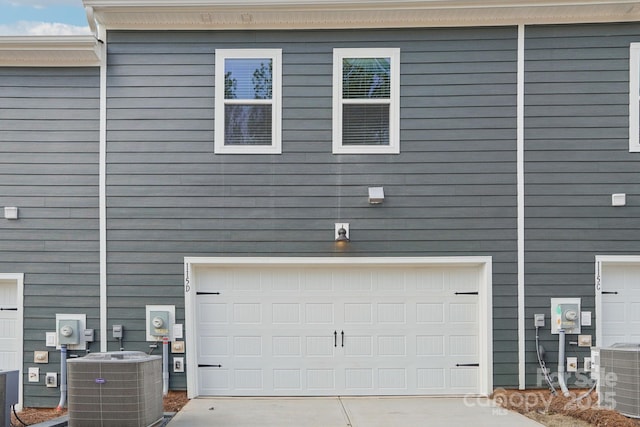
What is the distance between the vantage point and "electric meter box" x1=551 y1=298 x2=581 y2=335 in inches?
269

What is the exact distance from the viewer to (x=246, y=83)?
7133mm

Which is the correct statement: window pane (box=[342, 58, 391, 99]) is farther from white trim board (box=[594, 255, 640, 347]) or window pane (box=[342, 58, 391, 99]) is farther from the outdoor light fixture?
white trim board (box=[594, 255, 640, 347])

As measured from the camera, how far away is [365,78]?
7.11 m

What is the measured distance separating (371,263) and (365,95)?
2.13 meters

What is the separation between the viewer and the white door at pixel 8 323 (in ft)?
23.4

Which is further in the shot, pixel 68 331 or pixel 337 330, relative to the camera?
pixel 337 330

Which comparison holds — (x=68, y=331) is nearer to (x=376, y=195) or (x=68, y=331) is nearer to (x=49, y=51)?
(x=49, y=51)

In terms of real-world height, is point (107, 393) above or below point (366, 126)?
below

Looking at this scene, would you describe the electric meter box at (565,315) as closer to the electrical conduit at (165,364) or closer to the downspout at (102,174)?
the electrical conduit at (165,364)

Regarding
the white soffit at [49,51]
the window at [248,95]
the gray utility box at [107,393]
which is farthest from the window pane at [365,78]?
the gray utility box at [107,393]

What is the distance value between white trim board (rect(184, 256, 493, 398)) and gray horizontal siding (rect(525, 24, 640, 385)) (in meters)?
0.50

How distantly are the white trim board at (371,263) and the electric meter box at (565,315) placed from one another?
780 mm

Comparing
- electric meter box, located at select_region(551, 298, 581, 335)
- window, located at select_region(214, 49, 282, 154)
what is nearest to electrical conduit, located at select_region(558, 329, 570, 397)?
electric meter box, located at select_region(551, 298, 581, 335)

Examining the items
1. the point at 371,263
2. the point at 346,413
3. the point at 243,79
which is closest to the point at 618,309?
the point at 371,263
